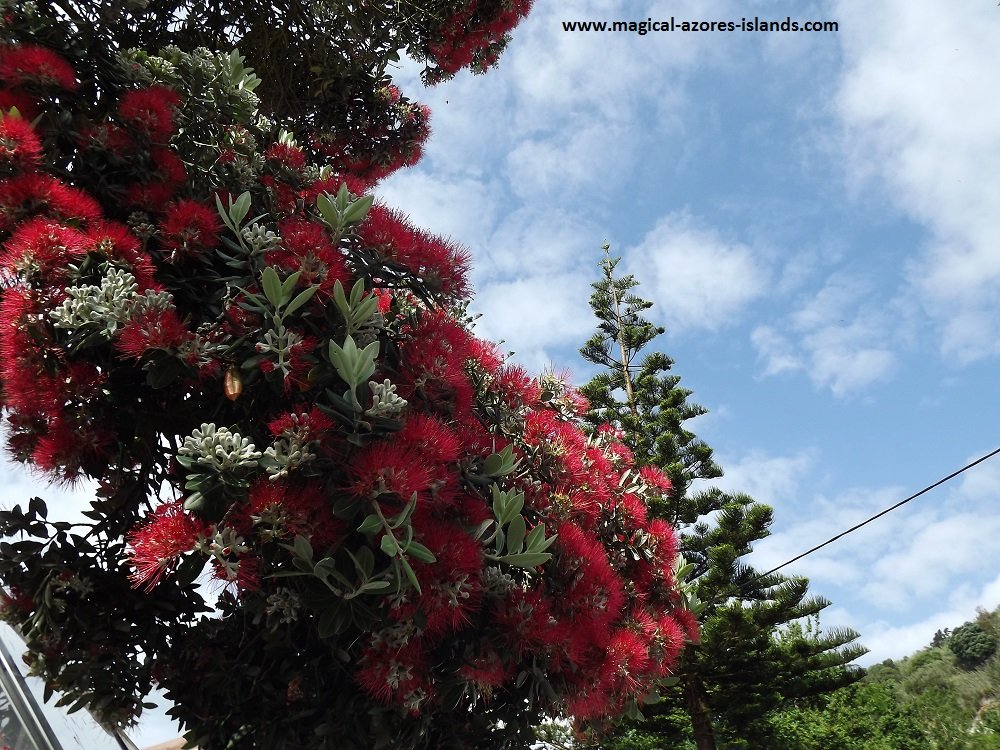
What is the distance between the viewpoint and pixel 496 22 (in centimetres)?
446

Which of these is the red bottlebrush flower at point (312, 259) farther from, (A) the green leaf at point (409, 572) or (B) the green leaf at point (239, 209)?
(A) the green leaf at point (409, 572)

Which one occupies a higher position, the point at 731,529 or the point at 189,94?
the point at 189,94

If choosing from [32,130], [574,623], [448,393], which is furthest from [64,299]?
[574,623]

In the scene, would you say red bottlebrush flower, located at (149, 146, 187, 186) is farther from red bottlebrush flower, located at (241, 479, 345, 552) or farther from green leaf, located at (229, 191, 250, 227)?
red bottlebrush flower, located at (241, 479, 345, 552)

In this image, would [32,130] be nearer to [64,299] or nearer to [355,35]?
[64,299]

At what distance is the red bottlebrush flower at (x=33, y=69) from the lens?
231cm

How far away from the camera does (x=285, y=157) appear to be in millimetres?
2756

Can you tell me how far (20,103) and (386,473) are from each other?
169cm

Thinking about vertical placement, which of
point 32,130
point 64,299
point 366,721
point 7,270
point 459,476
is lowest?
point 366,721

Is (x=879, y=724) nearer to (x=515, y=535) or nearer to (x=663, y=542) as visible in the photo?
(x=663, y=542)

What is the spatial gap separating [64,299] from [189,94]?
1.11m

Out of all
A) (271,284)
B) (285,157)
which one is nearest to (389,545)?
(271,284)

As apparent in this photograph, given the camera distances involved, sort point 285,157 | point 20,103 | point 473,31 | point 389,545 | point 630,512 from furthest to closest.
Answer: point 473,31
point 630,512
point 285,157
point 20,103
point 389,545

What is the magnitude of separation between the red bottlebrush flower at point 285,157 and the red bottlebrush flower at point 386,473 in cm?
139
